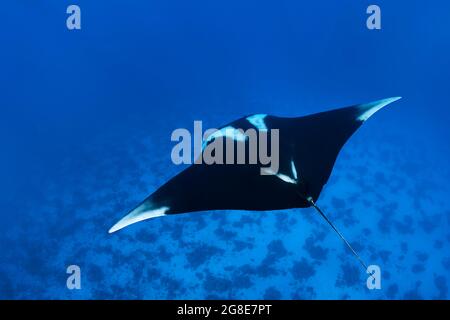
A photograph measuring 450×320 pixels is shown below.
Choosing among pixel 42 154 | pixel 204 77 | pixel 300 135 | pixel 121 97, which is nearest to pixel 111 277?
pixel 300 135

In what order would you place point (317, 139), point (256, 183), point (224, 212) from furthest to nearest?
1. point (224, 212)
2. point (317, 139)
3. point (256, 183)

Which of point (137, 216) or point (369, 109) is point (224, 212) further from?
point (137, 216)

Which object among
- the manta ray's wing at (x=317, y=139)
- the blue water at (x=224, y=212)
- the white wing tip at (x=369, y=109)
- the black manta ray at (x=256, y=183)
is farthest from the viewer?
the blue water at (x=224, y=212)

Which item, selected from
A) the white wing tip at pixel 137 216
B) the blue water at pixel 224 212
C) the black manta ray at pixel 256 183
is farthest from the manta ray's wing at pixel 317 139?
the blue water at pixel 224 212

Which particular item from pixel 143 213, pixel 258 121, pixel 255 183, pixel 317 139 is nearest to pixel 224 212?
pixel 258 121

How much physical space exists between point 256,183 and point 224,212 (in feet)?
21.4

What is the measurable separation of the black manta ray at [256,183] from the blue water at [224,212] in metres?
5.46

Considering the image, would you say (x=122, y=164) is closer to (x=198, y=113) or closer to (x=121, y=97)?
(x=198, y=113)

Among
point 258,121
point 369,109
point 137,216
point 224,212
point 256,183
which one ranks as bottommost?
point 224,212

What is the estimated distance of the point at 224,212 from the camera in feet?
32.6

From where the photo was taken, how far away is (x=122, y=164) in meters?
12.4

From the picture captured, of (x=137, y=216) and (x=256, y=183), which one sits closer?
Answer: (x=137, y=216)

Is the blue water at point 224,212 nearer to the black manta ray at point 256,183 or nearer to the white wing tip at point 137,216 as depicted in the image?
the black manta ray at point 256,183

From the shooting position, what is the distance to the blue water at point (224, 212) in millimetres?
8727
